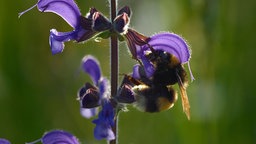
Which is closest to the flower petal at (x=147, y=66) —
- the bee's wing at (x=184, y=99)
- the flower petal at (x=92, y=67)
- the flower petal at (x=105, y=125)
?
the bee's wing at (x=184, y=99)

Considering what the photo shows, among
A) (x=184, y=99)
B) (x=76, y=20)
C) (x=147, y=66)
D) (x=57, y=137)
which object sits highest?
(x=76, y=20)

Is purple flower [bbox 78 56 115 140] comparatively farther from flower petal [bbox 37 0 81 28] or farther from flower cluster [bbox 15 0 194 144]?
flower petal [bbox 37 0 81 28]

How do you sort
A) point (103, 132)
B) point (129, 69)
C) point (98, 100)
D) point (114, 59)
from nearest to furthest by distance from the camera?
1. point (103, 132)
2. point (114, 59)
3. point (98, 100)
4. point (129, 69)

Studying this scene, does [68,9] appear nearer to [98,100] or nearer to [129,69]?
[98,100]

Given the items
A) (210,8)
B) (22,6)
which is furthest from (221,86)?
(22,6)

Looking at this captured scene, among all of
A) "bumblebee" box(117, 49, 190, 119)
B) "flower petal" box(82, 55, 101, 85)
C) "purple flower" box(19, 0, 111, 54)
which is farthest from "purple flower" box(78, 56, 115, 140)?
"purple flower" box(19, 0, 111, 54)

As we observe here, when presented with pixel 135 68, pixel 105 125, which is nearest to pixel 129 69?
pixel 135 68
